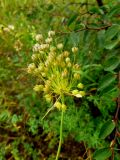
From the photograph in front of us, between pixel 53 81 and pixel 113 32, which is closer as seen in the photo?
pixel 113 32

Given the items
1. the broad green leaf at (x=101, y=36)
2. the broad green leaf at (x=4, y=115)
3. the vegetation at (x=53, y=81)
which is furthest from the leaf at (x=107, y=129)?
the broad green leaf at (x=4, y=115)

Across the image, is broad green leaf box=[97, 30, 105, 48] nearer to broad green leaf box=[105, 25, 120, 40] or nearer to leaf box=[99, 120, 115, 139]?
broad green leaf box=[105, 25, 120, 40]

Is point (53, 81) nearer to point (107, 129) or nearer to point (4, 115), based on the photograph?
point (107, 129)

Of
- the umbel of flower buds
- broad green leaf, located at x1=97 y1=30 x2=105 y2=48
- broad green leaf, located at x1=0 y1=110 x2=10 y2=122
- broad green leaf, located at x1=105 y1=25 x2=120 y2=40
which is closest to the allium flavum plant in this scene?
the umbel of flower buds

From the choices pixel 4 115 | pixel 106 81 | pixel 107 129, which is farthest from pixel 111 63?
pixel 4 115

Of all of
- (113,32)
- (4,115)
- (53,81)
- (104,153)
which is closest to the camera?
(104,153)

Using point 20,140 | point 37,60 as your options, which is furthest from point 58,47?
point 20,140

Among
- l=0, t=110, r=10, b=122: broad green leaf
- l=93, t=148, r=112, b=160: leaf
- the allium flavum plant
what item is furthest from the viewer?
l=0, t=110, r=10, b=122: broad green leaf

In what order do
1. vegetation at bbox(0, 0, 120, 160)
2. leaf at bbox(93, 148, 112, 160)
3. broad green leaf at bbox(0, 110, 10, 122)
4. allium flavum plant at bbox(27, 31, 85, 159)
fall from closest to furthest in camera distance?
1. leaf at bbox(93, 148, 112, 160)
2. allium flavum plant at bbox(27, 31, 85, 159)
3. vegetation at bbox(0, 0, 120, 160)
4. broad green leaf at bbox(0, 110, 10, 122)
